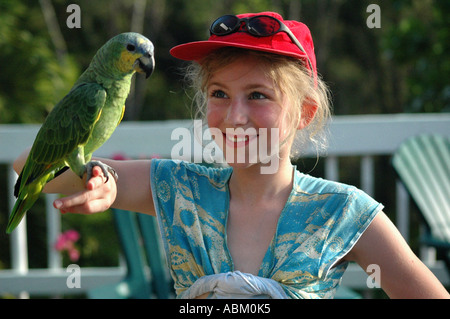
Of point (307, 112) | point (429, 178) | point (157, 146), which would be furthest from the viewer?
point (157, 146)

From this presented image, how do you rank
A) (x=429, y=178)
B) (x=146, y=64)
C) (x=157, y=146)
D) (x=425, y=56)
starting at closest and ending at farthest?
(x=146, y=64) → (x=429, y=178) → (x=157, y=146) → (x=425, y=56)

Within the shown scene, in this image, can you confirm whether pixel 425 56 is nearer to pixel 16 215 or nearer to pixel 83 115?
pixel 83 115

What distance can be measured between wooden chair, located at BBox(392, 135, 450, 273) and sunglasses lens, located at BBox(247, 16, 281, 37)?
1.56 metres

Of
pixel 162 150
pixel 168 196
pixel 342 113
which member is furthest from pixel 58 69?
pixel 342 113

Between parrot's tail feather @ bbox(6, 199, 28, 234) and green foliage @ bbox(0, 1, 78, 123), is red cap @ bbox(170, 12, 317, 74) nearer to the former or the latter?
parrot's tail feather @ bbox(6, 199, 28, 234)

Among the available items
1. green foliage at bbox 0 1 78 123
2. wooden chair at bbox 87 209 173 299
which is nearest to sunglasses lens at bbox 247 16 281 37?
wooden chair at bbox 87 209 173 299

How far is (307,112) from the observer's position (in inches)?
59.2

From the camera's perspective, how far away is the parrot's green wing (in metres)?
1.28

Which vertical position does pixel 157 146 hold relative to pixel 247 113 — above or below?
below

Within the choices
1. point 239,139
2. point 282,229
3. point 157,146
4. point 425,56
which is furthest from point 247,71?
point 425,56

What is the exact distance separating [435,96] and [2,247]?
4.64 m

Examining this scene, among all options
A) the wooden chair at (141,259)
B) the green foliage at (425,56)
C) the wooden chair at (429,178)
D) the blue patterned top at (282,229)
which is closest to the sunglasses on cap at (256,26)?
the blue patterned top at (282,229)

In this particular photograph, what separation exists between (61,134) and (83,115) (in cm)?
7
